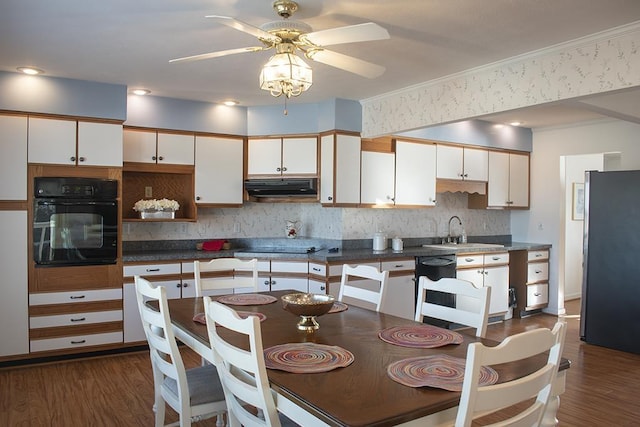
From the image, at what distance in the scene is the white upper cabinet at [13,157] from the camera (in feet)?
12.8

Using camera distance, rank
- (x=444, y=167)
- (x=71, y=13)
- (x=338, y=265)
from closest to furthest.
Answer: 1. (x=71, y=13)
2. (x=338, y=265)
3. (x=444, y=167)

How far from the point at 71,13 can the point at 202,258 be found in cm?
251

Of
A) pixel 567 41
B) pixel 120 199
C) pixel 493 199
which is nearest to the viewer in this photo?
pixel 567 41

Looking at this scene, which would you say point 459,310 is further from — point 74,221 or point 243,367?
point 74,221

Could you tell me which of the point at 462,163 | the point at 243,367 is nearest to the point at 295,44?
the point at 243,367

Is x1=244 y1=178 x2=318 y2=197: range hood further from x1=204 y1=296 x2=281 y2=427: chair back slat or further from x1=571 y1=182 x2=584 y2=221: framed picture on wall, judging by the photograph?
x1=571 y1=182 x2=584 y2=221: framed picture on wall

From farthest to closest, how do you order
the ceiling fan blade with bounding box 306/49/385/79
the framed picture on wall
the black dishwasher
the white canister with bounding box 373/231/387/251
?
the framed picture on wall
the white canister with bounding box 373/231/387/251
the black dishwasher
the ceiling fan blade with bounding box 306/49/385/79

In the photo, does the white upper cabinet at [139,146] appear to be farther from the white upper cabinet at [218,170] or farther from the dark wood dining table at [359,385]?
the dark wood dining table at [359,385]

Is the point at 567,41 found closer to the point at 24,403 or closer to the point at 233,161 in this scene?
the point at 233,161

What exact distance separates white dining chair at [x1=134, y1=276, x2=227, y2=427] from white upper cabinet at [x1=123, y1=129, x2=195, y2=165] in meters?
2.56

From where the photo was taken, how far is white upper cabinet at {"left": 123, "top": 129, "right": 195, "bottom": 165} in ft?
15.1

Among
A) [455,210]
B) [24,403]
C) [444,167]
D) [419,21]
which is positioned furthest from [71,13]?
[455,210]

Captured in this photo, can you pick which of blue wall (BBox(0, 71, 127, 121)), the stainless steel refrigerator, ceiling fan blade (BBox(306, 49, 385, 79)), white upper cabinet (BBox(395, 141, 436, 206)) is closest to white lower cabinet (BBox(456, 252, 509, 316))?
white upper cabinet (BBox(395, 141, 436, 206))

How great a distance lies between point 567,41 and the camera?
10.2 ft
